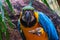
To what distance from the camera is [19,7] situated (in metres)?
2.57

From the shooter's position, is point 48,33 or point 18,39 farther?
point 18,39

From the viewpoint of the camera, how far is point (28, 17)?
1663mm

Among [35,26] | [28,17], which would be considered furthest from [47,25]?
[28,17]

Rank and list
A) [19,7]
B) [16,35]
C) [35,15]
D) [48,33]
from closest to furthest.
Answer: [35,15] < [48,33] < [16,35] < [19,7]

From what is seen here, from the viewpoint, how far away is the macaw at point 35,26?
1721 mm

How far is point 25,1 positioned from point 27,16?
1081mm

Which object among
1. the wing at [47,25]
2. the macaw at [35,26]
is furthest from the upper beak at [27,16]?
the wing at [47,25]

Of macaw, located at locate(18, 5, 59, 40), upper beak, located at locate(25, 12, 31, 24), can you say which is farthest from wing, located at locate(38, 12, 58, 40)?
upper beak, located at locate(25, 12, 31, 24)

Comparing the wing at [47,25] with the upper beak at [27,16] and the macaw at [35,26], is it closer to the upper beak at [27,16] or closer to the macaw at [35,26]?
the macaw at [35,26]

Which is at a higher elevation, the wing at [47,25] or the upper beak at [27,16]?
the upper beak at [27,16]

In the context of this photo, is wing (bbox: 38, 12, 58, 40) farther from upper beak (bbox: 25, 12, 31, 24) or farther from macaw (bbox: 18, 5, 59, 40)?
upper beak (bbox: 25, 12, 31, 24)

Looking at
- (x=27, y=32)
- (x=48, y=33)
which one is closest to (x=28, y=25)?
(x=27, y=32)

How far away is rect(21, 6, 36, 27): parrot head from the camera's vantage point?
167 cm

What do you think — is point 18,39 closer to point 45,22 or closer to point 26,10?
point 45,22
